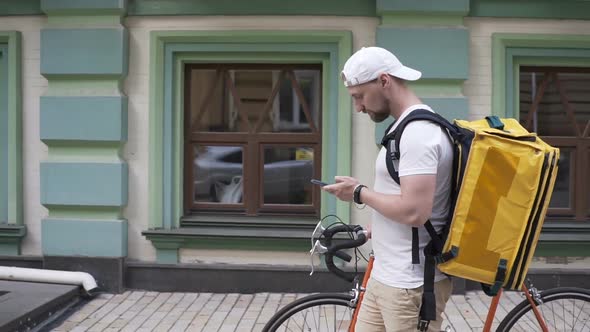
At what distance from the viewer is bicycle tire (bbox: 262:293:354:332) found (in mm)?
3338

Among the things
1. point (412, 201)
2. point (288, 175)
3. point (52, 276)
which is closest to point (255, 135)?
point (288, 175)

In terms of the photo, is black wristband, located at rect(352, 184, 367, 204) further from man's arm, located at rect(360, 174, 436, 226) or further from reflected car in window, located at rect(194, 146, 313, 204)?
reflected car in window, located at rect(194, 146, 313, 204)

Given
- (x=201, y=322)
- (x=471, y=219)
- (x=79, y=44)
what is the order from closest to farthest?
1. (x=471, y=219)
2. (x=201, y=322)
3. (x=79, y=44)

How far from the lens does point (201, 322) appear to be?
5504 millimetres

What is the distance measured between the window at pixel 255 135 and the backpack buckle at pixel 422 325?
379 centimetres

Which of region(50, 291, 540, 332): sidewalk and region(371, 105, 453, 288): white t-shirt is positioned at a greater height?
region(371, 105, 453, 288): white t-shirt

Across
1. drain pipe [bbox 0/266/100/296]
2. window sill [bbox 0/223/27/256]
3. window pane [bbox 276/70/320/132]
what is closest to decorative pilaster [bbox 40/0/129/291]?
drain pipe [bbox 0/266/100/296]

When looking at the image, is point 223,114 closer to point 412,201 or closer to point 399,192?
point 399,192

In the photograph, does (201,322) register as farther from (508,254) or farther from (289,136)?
(508,254)

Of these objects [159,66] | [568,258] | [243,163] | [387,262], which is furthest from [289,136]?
[387,262]

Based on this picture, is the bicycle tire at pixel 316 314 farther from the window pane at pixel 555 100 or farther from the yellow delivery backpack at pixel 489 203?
the window pane at pixel 555 100

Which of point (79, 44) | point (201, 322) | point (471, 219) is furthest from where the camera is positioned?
point (79, 44)

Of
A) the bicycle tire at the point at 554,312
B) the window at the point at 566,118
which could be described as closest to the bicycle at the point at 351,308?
the bicycle tire at the point at 554,312

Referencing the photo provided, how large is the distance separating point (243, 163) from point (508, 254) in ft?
13.6
